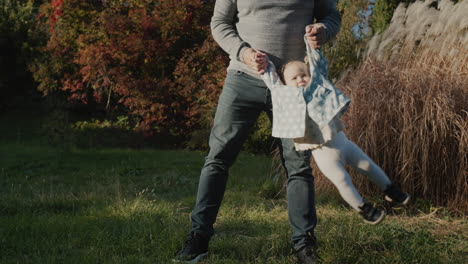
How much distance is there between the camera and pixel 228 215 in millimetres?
3904

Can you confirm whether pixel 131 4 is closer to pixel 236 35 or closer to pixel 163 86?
pixel 163 86

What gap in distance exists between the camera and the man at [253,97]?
2.62 meters

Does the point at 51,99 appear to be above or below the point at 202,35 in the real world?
below

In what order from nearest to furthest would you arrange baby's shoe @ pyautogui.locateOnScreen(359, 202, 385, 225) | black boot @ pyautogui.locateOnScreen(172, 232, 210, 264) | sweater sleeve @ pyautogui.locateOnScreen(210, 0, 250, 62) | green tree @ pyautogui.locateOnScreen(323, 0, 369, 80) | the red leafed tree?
baby's shoe @ pyautogui.locateOnScreen(359, 202, 385, 225) < sweater sleeve @ pyautogui.locateOnScreen(210, 0, 250, 62) < black boot @ pyautogui.locateOnScreen(172, 232, 210, 264) < green tree @ pyautogui.locateOnScreen(323, 0, 369, 80) < the red leafed tree

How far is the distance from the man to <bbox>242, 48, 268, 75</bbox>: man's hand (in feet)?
0.10

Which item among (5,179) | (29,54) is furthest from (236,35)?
(29,54)

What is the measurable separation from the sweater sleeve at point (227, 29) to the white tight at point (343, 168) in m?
0.63

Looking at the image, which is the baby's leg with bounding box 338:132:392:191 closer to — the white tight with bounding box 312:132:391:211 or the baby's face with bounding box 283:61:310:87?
the white tight with bounding box 312:132:391:211

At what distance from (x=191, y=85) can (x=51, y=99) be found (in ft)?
13.8

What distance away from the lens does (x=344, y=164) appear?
2334mm

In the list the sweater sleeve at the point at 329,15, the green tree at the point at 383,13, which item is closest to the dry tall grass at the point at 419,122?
the sweater sleeve at the point at 329,15

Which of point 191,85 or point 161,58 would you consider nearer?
point 191,85

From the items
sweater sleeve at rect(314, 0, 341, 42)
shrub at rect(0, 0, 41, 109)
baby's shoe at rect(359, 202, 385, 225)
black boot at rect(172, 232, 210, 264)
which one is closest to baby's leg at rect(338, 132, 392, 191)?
baby's shoe at rect(359, 202, 385, 225)

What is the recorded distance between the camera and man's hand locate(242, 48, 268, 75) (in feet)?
8.07
